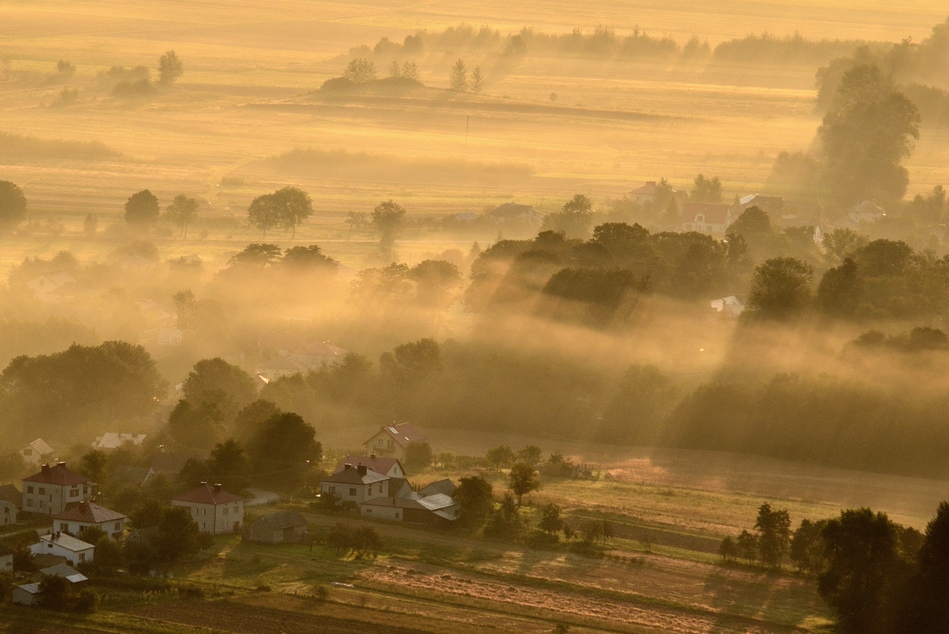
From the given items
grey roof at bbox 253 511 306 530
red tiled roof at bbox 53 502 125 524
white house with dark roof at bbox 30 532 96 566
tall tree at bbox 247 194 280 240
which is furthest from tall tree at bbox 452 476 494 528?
tall tree at bbox 247 194 280 240

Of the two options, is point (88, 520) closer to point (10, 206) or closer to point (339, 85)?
point (10, 206)

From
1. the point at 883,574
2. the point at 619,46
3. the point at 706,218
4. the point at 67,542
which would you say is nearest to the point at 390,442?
the point at 67,542

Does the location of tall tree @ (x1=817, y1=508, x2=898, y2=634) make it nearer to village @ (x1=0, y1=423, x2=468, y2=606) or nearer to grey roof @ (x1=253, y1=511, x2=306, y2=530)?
village @ (x1=0, y1=423, x2=468, y2=606)

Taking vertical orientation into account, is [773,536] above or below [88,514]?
above

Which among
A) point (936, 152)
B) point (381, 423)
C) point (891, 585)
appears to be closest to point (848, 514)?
point (891, 585)

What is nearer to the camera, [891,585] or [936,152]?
[891,585]

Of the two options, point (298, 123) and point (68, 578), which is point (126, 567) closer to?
point (68, 578)

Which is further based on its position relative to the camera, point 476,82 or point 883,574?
point 476,82

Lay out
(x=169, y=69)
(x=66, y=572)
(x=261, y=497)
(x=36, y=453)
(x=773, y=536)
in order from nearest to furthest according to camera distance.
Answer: (x=66, y=572) < (x=773, y=536) < (x=261, y=497) < (x=36, y=453) < (x=169, y=69)
